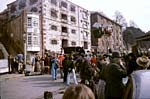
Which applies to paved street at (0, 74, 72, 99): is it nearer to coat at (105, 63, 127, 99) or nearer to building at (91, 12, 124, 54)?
coat at (105, 63, 127, 99)

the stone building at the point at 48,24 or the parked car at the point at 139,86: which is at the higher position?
the stone building at the point at 48,24

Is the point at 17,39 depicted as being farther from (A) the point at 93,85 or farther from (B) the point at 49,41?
(A) the point at 93,85

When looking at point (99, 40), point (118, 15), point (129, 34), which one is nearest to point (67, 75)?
point (99, 40)

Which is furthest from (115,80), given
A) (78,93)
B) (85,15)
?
(85,15)

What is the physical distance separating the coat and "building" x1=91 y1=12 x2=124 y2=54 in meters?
65.0

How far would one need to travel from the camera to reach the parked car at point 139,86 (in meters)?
5.26

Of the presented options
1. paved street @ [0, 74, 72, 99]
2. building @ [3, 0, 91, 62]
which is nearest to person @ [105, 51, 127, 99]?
paved street @ [0, 74, 72, 99]

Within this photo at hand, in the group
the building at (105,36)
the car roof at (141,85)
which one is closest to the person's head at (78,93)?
the car roof at (141,85)

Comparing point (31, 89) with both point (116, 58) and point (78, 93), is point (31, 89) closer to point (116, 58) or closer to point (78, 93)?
point (116, 58)

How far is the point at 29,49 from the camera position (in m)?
57.7

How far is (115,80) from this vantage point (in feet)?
26.9

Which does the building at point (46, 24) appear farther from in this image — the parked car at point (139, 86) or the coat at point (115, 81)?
the parked car at point (139, 86)

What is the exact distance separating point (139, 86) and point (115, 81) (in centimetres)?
277

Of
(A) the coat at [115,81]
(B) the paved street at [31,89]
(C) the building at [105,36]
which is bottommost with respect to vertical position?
(B) the paved street at [31,89]
